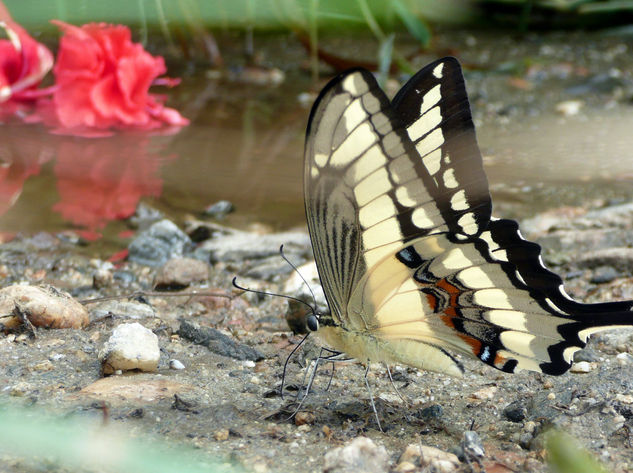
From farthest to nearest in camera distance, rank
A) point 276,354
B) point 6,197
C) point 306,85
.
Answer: point 306,85, point 6,197, point 276,354

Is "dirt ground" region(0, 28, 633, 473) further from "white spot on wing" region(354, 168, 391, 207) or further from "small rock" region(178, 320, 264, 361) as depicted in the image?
"white spot on wing" region(354, 168, 391, 207)

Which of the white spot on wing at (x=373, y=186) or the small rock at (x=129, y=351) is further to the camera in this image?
the small rock at (x=129, y=351)

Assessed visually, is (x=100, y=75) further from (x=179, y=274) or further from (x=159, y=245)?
(x=179, y=274)

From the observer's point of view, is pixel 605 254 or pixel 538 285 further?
pixel 605 254

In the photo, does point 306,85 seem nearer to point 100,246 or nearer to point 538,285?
point 100,246

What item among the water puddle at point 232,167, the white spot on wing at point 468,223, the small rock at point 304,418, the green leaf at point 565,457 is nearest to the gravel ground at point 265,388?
the small rock at point 304,418

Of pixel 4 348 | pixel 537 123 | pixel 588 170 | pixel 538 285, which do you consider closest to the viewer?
pixel 538 285

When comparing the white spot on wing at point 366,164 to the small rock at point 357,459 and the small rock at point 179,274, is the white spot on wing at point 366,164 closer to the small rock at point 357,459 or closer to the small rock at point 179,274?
the small rock at point 357,459

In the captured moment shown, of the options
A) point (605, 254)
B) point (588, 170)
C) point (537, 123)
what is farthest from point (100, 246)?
point (537, 123)
